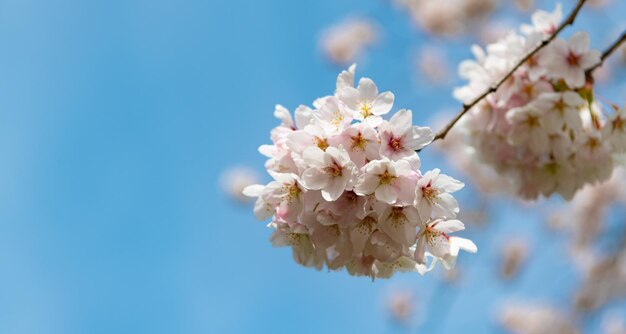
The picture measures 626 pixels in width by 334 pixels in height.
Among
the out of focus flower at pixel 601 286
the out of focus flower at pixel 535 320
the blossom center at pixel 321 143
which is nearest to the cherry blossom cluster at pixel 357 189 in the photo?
the blossom center at pixel 321 143

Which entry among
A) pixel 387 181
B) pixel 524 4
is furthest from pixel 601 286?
pixel 387 181

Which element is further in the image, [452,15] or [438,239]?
[452,15]

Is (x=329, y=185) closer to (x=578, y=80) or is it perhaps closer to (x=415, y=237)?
(x=415, y=237)

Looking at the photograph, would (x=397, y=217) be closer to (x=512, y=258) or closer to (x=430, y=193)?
(x=430, y=193)

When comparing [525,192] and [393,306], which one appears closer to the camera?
[525,192]

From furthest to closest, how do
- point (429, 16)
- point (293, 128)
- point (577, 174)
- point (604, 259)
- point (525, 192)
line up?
point (429, 16)
point (604, 259)
point (525, 192)
point (577, 174)
point (293, 128)

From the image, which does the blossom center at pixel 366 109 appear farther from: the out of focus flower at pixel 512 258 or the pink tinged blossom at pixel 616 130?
the out of focus flower at pixel 512 258

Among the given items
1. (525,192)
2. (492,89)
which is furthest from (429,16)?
(492,89)
